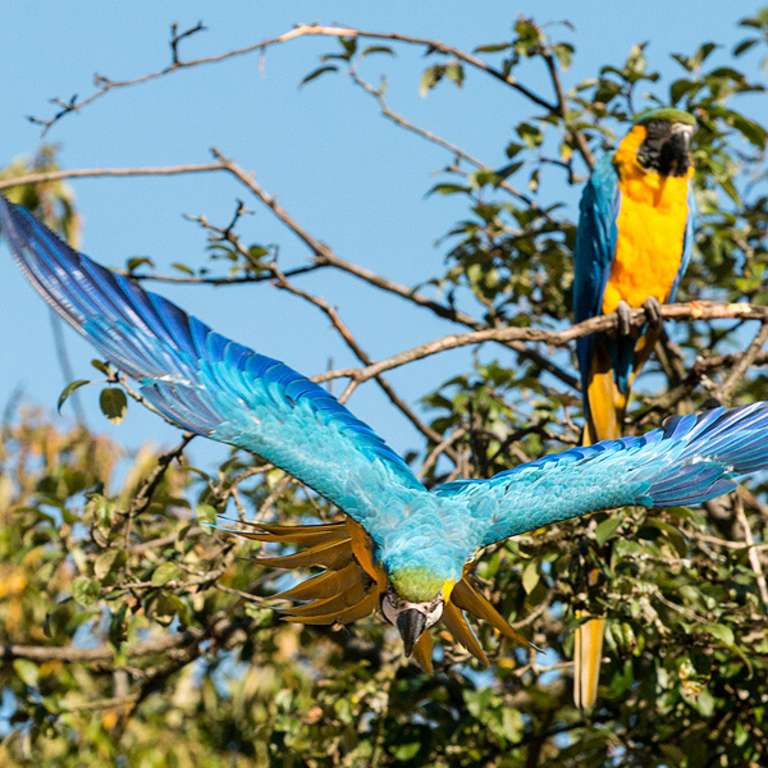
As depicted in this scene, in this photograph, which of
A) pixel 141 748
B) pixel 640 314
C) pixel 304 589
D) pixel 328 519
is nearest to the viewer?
pixel 304 589

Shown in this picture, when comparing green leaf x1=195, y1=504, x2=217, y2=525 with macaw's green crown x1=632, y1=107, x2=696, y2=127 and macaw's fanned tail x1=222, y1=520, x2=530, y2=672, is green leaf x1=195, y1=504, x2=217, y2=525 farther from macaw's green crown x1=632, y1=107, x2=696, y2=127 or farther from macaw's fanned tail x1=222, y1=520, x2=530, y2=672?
macaw's green crown x1=632, y1=107, x2=696, y2=127

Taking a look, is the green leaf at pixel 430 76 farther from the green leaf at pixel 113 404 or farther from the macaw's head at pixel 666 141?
the green leaf at pixel 113 404

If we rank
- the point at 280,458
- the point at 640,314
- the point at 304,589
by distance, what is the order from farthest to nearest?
the point at 640,314
the point at 304,589
the point at 280,458

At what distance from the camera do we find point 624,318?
169 inches

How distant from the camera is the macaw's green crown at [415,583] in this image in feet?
8.91

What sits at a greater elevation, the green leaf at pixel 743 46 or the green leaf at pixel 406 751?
the green leaf at pixel 743 46

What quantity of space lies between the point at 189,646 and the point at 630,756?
1.34 meters

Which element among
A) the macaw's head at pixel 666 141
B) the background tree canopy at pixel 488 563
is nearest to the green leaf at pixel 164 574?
the background tree canopy at pixel 488 563

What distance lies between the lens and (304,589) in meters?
3.11

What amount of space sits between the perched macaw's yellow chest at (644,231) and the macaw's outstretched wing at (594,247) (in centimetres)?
4

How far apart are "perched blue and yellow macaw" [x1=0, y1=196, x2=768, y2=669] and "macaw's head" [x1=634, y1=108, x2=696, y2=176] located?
5.16ft

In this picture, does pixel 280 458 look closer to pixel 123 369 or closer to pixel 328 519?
pixel 123 369

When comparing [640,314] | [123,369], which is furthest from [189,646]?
[640,314]

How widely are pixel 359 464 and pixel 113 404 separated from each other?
675 millimetres
